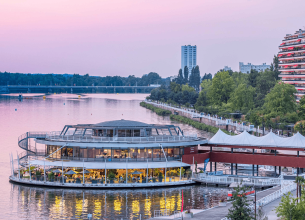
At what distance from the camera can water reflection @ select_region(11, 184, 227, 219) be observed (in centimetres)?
4691

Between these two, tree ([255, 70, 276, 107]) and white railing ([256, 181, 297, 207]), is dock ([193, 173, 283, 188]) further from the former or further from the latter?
tree ([255, 70, 276, 107])

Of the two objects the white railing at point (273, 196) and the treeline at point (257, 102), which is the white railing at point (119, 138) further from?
the treeline at point (257, 102)

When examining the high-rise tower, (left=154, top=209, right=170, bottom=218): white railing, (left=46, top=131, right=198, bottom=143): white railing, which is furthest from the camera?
the high-rise tower

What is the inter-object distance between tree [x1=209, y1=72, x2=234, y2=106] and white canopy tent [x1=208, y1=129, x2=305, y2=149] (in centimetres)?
10127

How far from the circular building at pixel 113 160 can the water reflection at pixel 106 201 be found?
1647 mm

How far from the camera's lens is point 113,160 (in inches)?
2312

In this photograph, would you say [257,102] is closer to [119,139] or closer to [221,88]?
[221,88]

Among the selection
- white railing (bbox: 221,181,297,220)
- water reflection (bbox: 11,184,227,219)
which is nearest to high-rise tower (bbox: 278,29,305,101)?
white railing (bbox: 221,181,297,220)

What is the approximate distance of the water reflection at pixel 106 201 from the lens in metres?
46.9

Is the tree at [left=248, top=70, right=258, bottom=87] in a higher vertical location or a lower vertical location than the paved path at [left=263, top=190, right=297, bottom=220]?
higher

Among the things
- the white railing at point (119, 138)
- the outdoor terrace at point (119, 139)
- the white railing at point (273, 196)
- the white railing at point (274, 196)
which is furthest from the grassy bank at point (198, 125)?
the white railing at point (273, 196)

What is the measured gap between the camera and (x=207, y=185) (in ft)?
193

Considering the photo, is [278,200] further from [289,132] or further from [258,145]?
[289,132]

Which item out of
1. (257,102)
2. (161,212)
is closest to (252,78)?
(257,102)
